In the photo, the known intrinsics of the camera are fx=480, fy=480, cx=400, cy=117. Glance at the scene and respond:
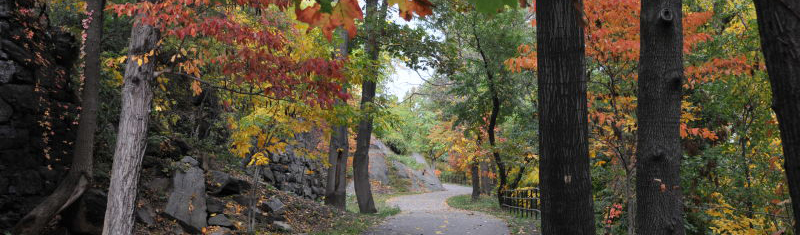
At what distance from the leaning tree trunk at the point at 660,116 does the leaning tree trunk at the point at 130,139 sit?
5.68 metres

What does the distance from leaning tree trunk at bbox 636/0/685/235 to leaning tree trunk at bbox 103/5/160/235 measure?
5.68m

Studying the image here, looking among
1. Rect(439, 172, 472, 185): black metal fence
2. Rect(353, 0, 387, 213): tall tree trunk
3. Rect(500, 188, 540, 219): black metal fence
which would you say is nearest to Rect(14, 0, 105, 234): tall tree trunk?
Rect(353, 0, 387, 213): tall tree trunk

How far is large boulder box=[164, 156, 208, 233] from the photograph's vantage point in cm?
746

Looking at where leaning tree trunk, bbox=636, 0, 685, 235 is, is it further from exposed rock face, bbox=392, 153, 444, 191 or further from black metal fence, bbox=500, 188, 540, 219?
exposed rock face, bbox=392, 153, 444, 191

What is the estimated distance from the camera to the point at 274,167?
15539 mm

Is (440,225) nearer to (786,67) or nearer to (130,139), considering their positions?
(130,139)

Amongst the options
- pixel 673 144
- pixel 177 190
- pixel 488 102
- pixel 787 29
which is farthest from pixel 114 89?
pixel 488 102

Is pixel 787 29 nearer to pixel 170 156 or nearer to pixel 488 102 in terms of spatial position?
pixel 170 156

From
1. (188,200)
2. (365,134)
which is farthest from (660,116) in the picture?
(365,134)

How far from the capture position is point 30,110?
6266 millimetres

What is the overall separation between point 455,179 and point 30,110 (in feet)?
156

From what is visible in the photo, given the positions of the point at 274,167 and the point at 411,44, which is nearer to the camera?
the point at 411,44

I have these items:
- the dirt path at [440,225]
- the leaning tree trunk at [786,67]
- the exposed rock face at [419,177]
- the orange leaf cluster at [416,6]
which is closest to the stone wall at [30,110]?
the dirt path at [440,225]

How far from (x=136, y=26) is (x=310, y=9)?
15.5 feet
